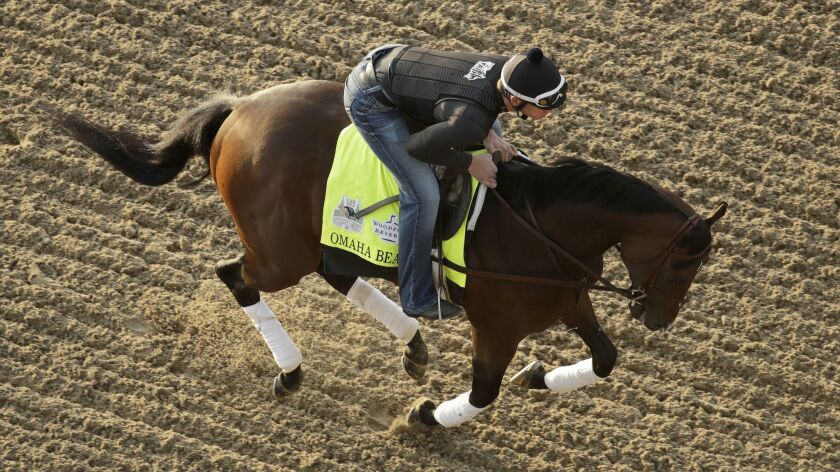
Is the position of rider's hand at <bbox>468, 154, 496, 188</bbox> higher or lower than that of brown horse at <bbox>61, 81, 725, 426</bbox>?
higher

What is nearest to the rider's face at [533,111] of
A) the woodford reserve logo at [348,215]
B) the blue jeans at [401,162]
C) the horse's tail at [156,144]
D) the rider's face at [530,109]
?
the rider's face at [530,109]

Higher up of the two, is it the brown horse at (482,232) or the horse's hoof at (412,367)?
the brown horse at (482,232)

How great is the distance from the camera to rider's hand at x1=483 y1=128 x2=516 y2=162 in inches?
187

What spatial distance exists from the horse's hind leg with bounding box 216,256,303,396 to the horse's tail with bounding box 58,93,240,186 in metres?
0.60

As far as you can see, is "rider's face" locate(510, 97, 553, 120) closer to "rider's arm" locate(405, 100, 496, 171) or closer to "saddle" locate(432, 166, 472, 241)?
"rider's arm" locate(405, 100, 496, 171)

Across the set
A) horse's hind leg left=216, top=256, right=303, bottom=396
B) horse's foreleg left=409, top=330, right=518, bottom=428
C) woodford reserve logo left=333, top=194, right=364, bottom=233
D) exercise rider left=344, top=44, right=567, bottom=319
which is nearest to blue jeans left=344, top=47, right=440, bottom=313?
exercise rider left=344, top=44, right=567, bottom=319

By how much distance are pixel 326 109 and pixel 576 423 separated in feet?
7.24

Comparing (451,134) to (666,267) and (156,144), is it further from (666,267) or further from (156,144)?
(156,144)

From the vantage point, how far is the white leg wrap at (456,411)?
563 cm

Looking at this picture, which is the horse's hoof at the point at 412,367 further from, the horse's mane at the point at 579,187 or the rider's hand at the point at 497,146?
the rider's hand at the point at 497,146

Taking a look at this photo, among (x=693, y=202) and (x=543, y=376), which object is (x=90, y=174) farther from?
(x=693, y=202)

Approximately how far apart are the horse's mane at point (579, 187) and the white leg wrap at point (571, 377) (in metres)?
1.23

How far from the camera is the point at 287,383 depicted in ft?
19.7

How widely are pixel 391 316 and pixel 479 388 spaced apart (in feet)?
2.53
